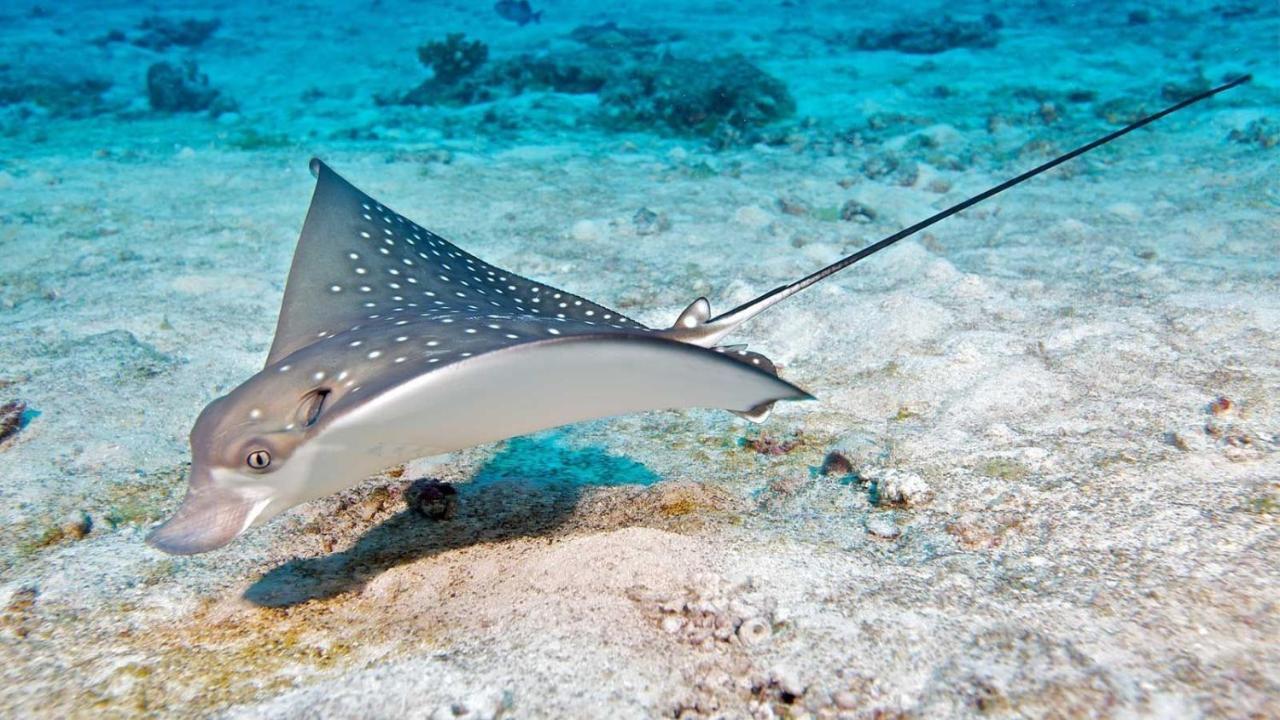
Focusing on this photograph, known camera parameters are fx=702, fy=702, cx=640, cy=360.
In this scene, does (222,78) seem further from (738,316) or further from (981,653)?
(981,653)

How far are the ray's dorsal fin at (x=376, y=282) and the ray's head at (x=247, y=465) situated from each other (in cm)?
62

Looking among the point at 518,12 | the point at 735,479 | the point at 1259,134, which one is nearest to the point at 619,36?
the point at 518,12

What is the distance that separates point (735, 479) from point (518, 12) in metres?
25.2

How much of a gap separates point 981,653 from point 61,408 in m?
4.45

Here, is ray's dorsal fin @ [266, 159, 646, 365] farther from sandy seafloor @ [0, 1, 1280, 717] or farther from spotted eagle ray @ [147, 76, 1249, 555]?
sandy seafloor @ [0, 1, 1280, 717]

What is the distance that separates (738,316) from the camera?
244cm

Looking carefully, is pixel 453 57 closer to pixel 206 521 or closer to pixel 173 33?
pixel 173 33

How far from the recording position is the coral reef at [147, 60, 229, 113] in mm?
13445

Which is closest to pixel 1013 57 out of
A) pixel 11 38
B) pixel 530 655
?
pixel 530 655

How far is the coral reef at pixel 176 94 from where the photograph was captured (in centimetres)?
1345

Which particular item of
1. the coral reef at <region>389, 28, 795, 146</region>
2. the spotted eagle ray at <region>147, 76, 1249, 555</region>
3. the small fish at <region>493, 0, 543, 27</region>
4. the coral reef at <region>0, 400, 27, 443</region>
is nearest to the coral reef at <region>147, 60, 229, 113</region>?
the coral reef at <region>389, 28, 795, 146</region>

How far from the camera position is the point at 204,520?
6.57 ft

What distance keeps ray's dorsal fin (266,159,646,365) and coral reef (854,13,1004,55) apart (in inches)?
600

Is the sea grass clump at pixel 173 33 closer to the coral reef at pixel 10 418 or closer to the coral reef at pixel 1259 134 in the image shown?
the coral reef at pixel 10 418
